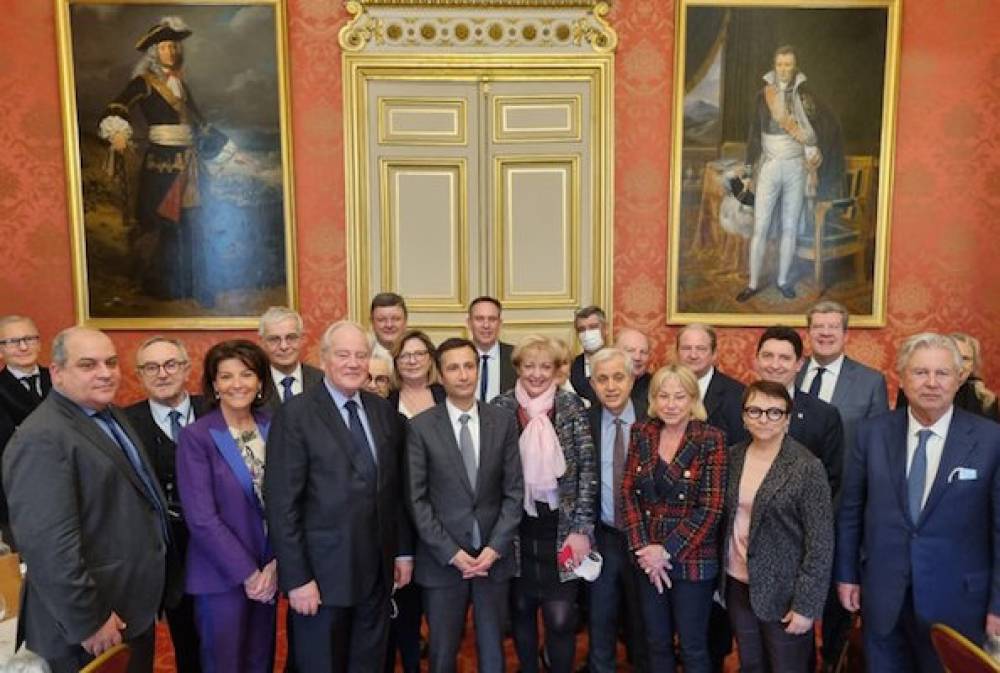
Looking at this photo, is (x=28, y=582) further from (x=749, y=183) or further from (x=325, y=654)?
(x=749, y=183)

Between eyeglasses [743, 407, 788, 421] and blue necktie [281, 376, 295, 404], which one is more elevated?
eyeglasses [743, 407, 788, 421]

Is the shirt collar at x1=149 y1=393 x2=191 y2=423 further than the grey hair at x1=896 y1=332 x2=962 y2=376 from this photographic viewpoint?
Yes

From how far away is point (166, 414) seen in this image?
293 centimetres

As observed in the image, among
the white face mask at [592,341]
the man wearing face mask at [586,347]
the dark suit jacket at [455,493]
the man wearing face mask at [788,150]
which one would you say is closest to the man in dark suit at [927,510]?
the dark suit jacket at [455,493]

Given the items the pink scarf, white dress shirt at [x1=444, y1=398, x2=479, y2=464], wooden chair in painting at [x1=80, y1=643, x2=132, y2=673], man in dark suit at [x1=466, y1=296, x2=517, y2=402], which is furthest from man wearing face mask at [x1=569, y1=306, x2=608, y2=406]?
wooden chair in painting at [x1=80, y1=643, x2=132, y2=673]

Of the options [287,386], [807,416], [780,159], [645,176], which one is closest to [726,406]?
[807,416]

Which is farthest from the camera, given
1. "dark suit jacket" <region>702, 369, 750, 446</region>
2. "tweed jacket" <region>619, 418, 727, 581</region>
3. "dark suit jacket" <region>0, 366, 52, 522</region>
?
"dark suit jacket" <region>0, 366, 52, 522</region>

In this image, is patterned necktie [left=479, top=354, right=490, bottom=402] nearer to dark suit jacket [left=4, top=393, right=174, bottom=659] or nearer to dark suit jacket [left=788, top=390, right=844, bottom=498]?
dark suit jacket [left=788, top=390, right=844, bottom=498]

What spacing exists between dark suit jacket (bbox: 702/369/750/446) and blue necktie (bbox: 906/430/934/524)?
2.34ft

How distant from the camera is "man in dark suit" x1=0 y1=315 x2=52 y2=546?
13.1 feet

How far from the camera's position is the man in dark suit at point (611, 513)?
295 centimetres

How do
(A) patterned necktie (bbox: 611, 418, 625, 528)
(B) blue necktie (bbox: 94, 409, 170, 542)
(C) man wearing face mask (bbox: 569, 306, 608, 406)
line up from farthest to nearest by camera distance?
1. (C) man wearing face mask (bbox: 569, 306, 608, 406)
2. (A) patterned necktie (bbox: 611, 418, 625, 528)
3. (B) blue necktie (bbox: 94, 409, 170, 542)

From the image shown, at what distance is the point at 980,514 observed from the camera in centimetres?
245

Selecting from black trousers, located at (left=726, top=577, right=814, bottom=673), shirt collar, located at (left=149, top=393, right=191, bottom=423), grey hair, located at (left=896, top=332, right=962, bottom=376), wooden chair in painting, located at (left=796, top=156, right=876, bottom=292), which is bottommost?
black trousers, located at (left=726, top=577, right=814, bottom=673)
